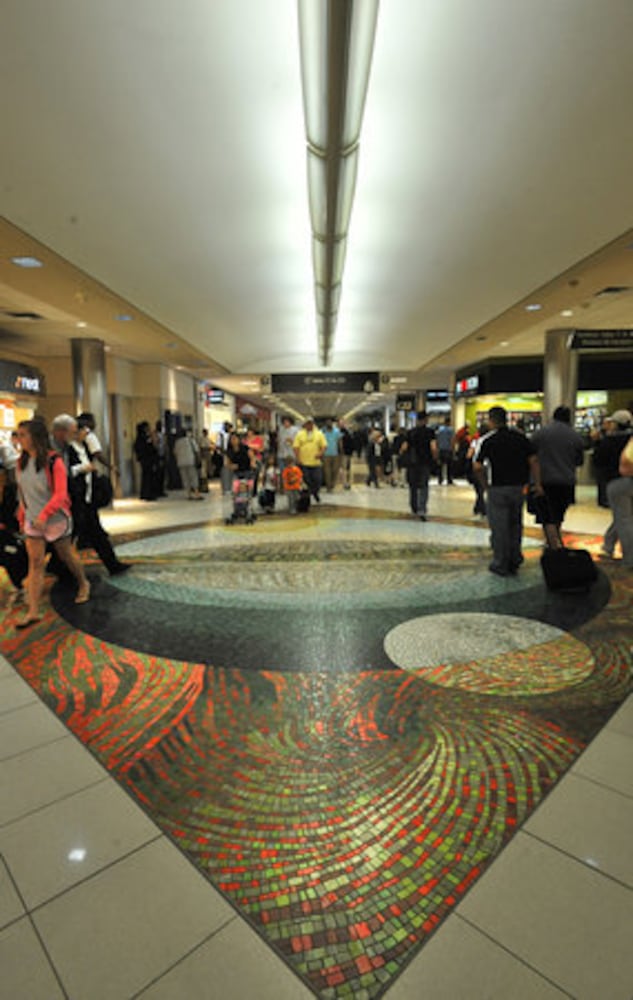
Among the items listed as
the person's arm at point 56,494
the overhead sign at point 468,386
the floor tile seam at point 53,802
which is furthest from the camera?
the overhead sign at point 468,386

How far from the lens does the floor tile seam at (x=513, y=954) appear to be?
1.24m

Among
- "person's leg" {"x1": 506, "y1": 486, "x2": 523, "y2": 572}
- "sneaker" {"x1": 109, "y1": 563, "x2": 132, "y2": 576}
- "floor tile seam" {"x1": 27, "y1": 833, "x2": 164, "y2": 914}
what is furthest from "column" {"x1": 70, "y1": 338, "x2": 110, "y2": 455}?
"floor tile seam" {"x1": 27, "y1": 833, "x2": 164, "y2": 914}

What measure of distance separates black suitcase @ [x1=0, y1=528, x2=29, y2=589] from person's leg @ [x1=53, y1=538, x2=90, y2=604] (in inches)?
17.4

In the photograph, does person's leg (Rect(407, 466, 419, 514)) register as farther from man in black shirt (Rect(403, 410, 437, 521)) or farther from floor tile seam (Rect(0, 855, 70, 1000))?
floor tile seam (Rect(0, 855, 70, 1000))

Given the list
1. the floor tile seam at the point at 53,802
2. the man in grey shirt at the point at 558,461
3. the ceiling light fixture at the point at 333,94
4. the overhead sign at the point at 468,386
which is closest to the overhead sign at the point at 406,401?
the overhead sign at the point at 468,386

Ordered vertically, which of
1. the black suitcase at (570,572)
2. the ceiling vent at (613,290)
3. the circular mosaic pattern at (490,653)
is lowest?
the circular mosaic pattern at (490,653)

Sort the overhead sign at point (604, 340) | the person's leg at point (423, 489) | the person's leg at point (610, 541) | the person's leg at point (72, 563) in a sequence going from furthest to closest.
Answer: the overhead sign at point (604, 340) < the person's leg at point (423, 489) < the person's leg at point (610, 541) < the person's leg at point (72, 563)

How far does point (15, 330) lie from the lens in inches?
373

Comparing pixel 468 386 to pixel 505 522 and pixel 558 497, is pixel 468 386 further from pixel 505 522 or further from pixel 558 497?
pixel 505 522

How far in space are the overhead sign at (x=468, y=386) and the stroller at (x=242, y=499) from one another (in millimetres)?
10220

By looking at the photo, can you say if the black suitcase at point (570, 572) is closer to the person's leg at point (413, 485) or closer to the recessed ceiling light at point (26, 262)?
the person's leg at point (413, 485)

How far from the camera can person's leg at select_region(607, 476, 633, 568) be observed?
5066mm

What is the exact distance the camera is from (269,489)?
955 cm

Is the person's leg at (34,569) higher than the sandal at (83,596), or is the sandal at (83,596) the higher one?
the person's leg at (34,569)
